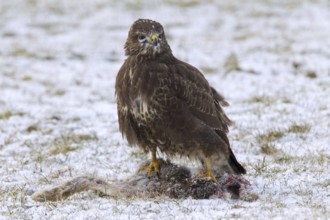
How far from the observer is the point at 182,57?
14406 millimetres

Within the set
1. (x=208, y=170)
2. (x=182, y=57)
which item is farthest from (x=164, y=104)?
(x=182, y=57)

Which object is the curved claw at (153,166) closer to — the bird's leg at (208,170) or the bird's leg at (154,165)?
the bird's leg at (154,165)

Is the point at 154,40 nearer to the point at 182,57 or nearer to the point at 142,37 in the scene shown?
the point at 142,37

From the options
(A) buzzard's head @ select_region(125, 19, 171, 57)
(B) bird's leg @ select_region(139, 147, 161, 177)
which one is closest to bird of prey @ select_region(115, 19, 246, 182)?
(A) buzzard's head @ select_region(125, 19, 171, 57)

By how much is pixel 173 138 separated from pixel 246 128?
2.93 metres

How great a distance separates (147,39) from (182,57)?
325 inches

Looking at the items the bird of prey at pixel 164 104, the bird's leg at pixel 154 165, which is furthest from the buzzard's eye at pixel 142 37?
the bird's leg at pixel 154 165

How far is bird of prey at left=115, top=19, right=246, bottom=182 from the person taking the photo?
19.7 feet

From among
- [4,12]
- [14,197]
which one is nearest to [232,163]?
[14,197]

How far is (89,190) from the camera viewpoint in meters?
6.21

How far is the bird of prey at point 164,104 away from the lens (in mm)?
5996

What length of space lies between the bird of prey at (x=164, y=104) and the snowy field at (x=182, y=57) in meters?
0.50

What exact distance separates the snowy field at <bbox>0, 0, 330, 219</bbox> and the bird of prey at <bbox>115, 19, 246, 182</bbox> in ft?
1.65

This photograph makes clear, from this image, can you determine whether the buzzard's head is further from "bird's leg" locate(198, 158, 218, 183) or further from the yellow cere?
"bird's leg" locate(198, 158, 218, 183)
